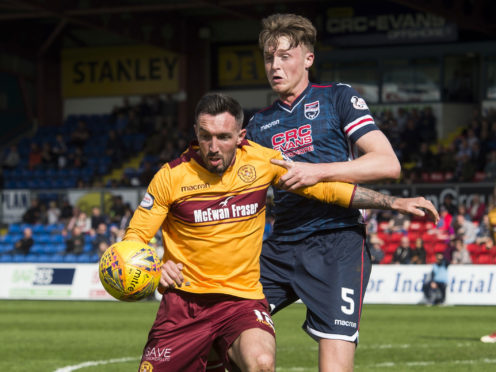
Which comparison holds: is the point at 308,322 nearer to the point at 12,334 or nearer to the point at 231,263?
the point at 231,263

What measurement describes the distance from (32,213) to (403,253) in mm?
11007

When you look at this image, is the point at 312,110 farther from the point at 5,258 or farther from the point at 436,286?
the point at 5,258

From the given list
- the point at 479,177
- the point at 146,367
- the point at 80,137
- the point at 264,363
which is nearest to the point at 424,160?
the point at 479,177

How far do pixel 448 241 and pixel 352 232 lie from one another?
1535cm

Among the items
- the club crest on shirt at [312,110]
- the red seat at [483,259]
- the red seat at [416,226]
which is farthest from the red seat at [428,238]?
the club crest on shirt at [312,110]

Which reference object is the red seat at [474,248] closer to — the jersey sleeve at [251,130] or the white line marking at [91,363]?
the white line marking at [91,363]

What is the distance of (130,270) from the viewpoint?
5234 millimetres

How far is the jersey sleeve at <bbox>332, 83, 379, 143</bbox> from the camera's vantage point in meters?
5.71

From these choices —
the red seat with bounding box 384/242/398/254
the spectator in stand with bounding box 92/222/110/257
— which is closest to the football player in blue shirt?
the red seat with bounding box 384/242/398/254

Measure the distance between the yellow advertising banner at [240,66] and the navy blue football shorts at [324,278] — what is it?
28.7m

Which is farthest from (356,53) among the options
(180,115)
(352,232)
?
(352,232)

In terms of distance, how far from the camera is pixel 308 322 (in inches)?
232

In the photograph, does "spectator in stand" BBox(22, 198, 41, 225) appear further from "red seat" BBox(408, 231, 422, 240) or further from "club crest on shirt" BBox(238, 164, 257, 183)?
"club crest on shirt" BBox(238, 164, 257, 183)

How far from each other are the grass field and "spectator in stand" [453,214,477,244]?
240 centimetres
